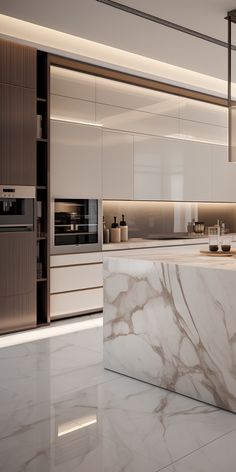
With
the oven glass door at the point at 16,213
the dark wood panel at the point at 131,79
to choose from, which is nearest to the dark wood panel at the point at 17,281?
the oven glass door at the point at 16,213

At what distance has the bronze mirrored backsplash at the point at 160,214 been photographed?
6.23 metres

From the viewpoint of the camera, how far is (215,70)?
5820mm

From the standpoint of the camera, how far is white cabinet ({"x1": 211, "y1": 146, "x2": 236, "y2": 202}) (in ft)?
22.8

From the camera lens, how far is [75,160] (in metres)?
5.23

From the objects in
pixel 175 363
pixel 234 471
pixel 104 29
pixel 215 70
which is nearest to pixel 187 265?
pixel 175 363

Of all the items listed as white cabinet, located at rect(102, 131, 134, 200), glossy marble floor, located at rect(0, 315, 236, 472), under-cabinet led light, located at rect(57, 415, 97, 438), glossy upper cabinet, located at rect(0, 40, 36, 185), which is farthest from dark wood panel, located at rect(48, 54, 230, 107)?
under-cabinet led light, located at rect(57, 415, 97, 438)

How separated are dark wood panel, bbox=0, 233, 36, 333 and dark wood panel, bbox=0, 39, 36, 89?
56.4 inches

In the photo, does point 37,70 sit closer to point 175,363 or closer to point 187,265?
point 187,265

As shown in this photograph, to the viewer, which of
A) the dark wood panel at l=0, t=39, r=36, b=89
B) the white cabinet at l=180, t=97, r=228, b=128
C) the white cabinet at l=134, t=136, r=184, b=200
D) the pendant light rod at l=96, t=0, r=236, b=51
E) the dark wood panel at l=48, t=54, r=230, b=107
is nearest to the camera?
the pendant light rod at l=96, t=0, r=236, b=51

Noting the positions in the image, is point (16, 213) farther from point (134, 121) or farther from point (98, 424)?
point (98, 424)

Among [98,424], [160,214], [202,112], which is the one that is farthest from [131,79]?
[98,424]

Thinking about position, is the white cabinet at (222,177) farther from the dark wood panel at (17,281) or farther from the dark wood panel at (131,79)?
the dark wood panel at (17,281)

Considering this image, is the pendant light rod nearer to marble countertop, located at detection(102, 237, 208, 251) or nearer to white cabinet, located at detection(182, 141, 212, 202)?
white cabinet, located at detection(182, 141, 212, 202)

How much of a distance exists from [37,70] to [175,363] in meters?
3.27
